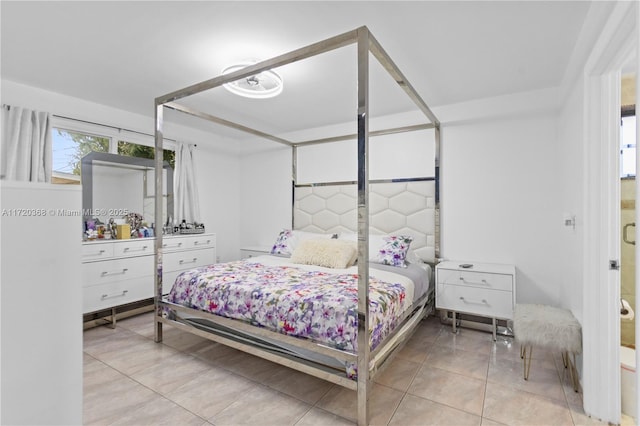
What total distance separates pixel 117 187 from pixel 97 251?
0.92 meters

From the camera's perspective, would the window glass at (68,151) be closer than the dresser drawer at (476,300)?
No

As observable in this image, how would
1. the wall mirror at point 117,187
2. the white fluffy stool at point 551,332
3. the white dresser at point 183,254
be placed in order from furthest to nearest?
the white dresser at point 183,254, the wall mirror at point 117,187, the white fluffy stool at point 551,332

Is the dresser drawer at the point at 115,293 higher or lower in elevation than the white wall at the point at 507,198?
lower

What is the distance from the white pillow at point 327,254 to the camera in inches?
121

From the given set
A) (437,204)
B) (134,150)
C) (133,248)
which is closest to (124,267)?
(133,248)

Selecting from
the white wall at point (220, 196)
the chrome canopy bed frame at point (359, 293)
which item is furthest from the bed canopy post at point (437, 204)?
the white wall at point (220, 196)

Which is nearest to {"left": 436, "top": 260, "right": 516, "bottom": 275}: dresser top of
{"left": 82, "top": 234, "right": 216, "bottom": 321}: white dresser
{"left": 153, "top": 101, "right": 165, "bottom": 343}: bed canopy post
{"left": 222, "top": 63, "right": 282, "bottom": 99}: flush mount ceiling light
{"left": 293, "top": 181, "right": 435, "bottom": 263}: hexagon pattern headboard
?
{"left": 293, "top": 181, "right": 435, "bottom": 263}: hexagon pattern headboard

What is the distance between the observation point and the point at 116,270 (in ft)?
10.5

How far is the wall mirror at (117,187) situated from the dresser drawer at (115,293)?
744 mm

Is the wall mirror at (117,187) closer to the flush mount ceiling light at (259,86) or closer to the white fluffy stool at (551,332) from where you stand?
the flush mount ceiling light at (259,86)

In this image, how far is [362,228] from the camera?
1.70 m

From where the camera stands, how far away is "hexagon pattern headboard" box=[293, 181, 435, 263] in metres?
3.49

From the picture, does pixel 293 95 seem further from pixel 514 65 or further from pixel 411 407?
pixel 411 407

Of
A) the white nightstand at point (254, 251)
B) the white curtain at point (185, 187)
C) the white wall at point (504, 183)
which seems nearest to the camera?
the white wall at point (504, 183)
